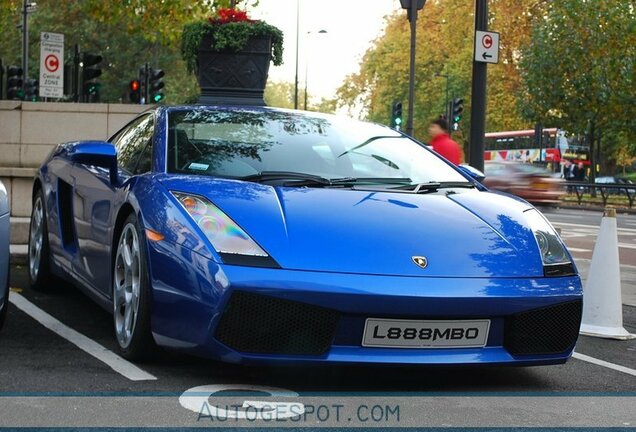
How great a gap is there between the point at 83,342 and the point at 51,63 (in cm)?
1708

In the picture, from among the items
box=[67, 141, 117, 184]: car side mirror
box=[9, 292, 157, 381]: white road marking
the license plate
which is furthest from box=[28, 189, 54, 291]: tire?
the license plate

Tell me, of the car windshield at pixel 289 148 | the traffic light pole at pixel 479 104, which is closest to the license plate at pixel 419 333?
the car windshield at pixel 289 148

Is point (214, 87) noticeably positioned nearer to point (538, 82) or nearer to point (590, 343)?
point (590, 343)

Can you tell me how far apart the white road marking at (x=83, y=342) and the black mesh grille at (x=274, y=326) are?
50 centimetres

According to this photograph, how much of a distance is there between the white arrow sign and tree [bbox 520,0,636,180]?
27.8 m

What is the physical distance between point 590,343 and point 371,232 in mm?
2390

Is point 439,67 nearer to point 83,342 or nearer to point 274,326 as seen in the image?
point 83,342

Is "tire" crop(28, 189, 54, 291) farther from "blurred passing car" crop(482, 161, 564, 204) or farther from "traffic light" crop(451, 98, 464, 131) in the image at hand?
"traffic light" crop(451, 98, 464, 131)

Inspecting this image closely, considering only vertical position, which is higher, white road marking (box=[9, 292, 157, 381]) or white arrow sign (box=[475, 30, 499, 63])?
white arrow sign (box=[475, 30, 499, 63])

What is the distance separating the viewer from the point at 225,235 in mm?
4711

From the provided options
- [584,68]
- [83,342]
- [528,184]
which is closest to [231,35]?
[528,184]

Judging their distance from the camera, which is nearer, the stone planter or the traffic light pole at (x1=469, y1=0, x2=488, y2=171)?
the traffic light pole at (x1=469, y1=0, x2=488, y2=171)

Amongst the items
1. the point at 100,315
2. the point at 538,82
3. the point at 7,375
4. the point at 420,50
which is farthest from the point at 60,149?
Result: the point at 420,50

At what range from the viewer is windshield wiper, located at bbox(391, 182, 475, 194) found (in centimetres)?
551
